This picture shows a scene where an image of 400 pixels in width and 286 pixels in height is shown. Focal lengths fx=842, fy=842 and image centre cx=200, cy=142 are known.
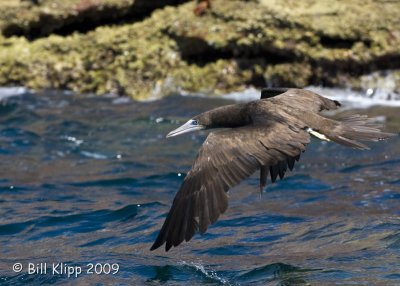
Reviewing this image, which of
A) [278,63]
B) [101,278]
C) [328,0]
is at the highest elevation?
[328,0]

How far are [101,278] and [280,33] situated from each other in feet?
21.4

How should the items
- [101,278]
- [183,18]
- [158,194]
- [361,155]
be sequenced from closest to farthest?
[101,278], [158,194], [361,155], [183,18]

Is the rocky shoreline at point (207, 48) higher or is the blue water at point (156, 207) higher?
the rocky shoreline at point (207, 48)

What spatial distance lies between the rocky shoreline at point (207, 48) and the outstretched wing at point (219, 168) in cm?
580

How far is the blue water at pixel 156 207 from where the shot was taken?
6.26 m

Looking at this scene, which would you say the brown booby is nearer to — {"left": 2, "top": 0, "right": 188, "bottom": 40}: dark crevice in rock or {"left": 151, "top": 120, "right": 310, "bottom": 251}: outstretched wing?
{"left": 151, "top": 120, "right": 310, "bottom": 251}: outstretched wing

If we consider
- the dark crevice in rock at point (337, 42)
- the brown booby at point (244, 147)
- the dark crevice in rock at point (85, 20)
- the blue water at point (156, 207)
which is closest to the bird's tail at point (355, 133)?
the brown booby at point (244, 147)

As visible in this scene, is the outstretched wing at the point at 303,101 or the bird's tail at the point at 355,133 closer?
the bird's tail at the point at 355,133

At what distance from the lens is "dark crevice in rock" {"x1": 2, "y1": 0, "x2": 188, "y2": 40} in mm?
12750

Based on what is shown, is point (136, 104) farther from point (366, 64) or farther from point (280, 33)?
→ point (366, 64)

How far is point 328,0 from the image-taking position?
40.3 ft

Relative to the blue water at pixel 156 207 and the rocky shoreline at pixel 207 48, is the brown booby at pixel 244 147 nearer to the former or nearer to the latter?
the blue water at pixel 156 207

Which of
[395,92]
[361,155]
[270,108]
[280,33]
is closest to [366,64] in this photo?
[395,92]

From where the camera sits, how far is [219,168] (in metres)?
6.00
